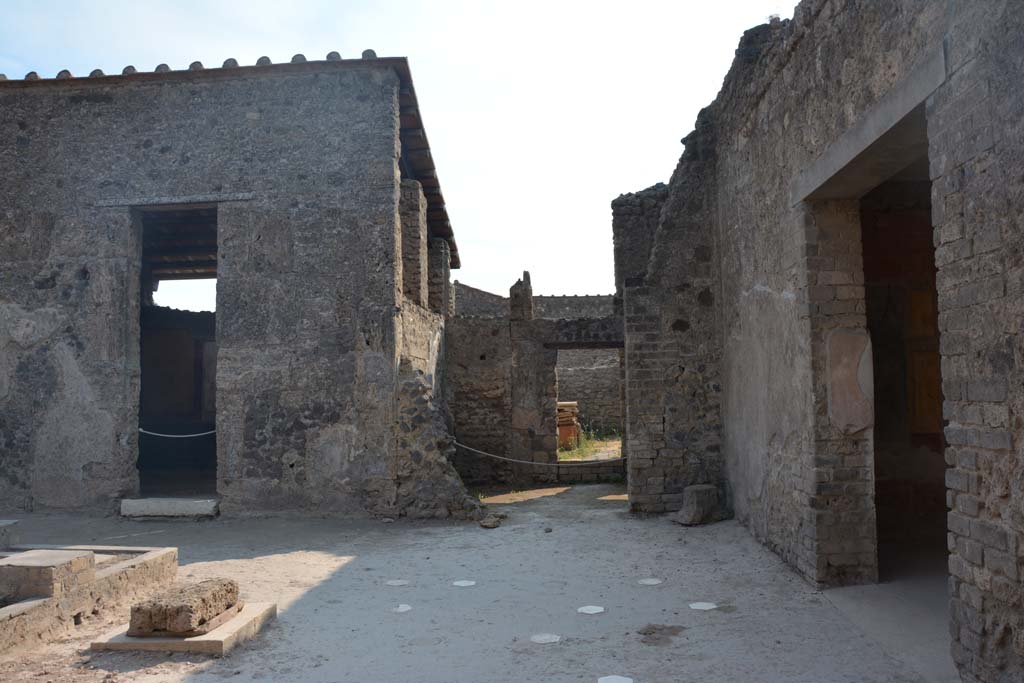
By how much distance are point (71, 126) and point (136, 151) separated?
2.86ft

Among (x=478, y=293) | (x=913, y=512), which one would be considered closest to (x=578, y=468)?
(x=913, y=512)

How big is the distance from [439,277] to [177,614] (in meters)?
8.66

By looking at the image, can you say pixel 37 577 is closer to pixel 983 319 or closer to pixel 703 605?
pixel 703 605

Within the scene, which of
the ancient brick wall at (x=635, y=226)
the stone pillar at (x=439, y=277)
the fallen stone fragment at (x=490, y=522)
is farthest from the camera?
the stone pillar at (x=439, y=277)

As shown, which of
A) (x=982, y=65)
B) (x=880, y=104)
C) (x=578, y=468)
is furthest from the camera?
(x=578, y=468)

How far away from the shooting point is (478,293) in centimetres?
2322

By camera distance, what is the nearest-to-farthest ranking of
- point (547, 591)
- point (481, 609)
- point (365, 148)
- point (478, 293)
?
point (481, 609), point (547, 591), point (365, 148), point (478, 293)

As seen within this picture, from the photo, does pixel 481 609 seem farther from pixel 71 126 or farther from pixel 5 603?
pixel 71 126

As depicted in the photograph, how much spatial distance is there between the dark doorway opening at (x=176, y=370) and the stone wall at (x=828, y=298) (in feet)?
24.1

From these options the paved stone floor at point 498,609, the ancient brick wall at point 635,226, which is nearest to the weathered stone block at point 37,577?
the paved stone floor at point 498,609

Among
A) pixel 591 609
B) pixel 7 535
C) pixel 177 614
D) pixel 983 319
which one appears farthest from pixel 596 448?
pixel 983 319

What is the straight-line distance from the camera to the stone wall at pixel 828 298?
3252 millimetres

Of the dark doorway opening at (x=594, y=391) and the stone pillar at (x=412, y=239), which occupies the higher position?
the stone pillar at (x=412, y=239)

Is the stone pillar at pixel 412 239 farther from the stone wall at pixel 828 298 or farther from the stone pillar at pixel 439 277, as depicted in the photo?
the stone wall at pixel 828 298
